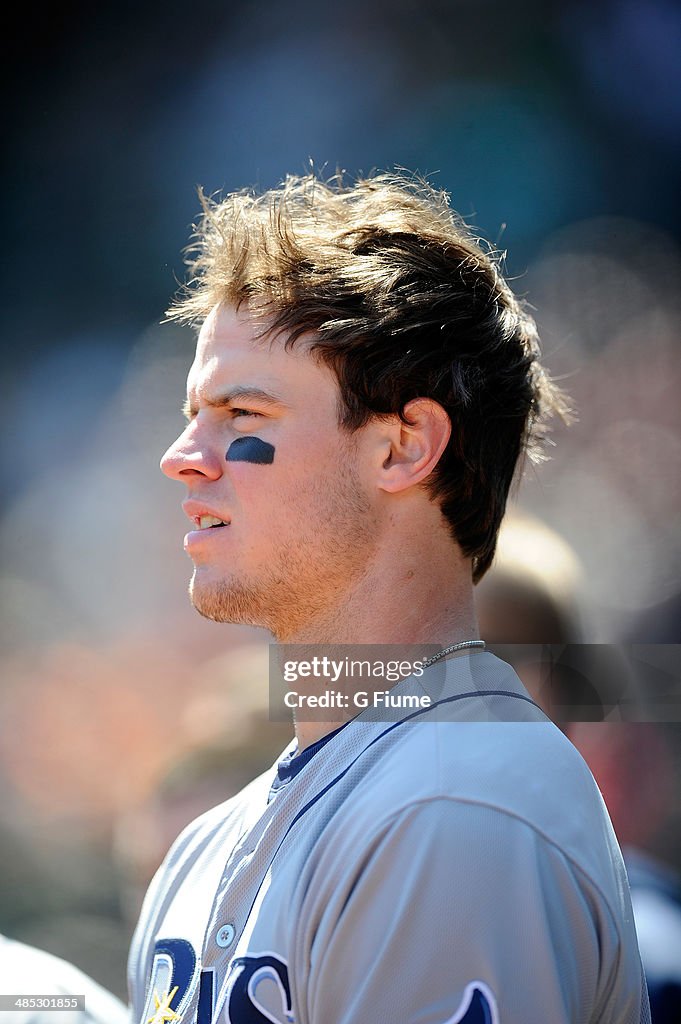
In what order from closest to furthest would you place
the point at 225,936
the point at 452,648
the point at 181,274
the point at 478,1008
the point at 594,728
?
the point at 478,1008, the point at 225,936, the point at 452,648, the point at 594,728, the point at 181,274

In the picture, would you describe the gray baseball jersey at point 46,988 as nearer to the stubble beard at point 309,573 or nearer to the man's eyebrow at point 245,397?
the stubble beard at point 309,573

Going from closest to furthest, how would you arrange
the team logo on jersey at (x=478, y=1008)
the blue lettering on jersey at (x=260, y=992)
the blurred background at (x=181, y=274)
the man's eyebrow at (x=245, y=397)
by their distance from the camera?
the team logo on jersey at (x=478, y=1008), the blue lettering on jersey at (x=260, y=992), the man's eyebrow at (x=245, y=397), the blurred background at (x=181, y=274)

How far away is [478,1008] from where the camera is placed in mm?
863

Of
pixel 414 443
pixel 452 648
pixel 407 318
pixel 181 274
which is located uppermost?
pixel 181 274

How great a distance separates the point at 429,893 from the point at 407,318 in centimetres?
89

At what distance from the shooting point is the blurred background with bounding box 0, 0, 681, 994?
3.01 metres

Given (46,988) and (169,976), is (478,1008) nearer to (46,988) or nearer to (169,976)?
(169,976)

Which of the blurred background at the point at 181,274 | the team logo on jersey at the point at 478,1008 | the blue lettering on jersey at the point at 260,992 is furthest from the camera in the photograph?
the blurred background at the point at 181,274

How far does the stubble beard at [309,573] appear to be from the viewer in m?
1.34

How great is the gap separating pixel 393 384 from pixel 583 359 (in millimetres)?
2063

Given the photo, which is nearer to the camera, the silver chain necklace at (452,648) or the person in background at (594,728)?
the silver chain necklace at (452,648)

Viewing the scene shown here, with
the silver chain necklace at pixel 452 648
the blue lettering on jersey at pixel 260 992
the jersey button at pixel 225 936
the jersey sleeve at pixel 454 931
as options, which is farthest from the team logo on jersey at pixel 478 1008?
the silver chain necklace at pixel 452 648

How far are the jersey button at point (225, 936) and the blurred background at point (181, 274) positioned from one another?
69.4 inches

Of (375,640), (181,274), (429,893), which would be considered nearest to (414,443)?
(375,640)
